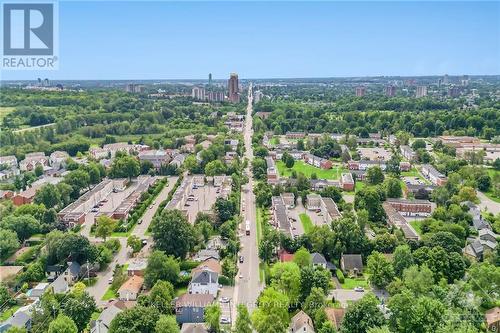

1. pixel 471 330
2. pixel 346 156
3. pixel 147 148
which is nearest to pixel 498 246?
pixel 471 330

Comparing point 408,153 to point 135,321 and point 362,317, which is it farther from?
point 135,321

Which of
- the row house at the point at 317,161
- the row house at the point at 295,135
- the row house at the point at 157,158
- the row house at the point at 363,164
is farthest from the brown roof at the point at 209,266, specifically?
the row house at the point at 295,135

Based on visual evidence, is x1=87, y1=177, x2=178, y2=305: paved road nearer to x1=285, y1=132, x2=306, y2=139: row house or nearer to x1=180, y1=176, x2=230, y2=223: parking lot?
x1=180, y1=176, x2=230, y2=223: parking lot

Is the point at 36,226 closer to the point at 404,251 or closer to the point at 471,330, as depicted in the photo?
the point at 404,251

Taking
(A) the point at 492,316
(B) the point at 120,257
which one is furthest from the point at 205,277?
(A) the point at 492,316

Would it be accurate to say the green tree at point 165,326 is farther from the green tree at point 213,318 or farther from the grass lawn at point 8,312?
the grass lawn at point 8,312

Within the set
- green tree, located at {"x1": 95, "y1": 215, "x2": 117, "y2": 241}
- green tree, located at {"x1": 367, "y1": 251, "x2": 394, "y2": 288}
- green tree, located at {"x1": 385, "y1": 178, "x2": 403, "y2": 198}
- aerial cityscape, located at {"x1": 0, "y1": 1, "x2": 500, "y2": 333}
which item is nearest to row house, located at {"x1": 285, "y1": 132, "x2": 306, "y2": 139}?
aerial cityscape, located at {"x1": 0, "y1": 1, "x2": 500, "y2": 333}
